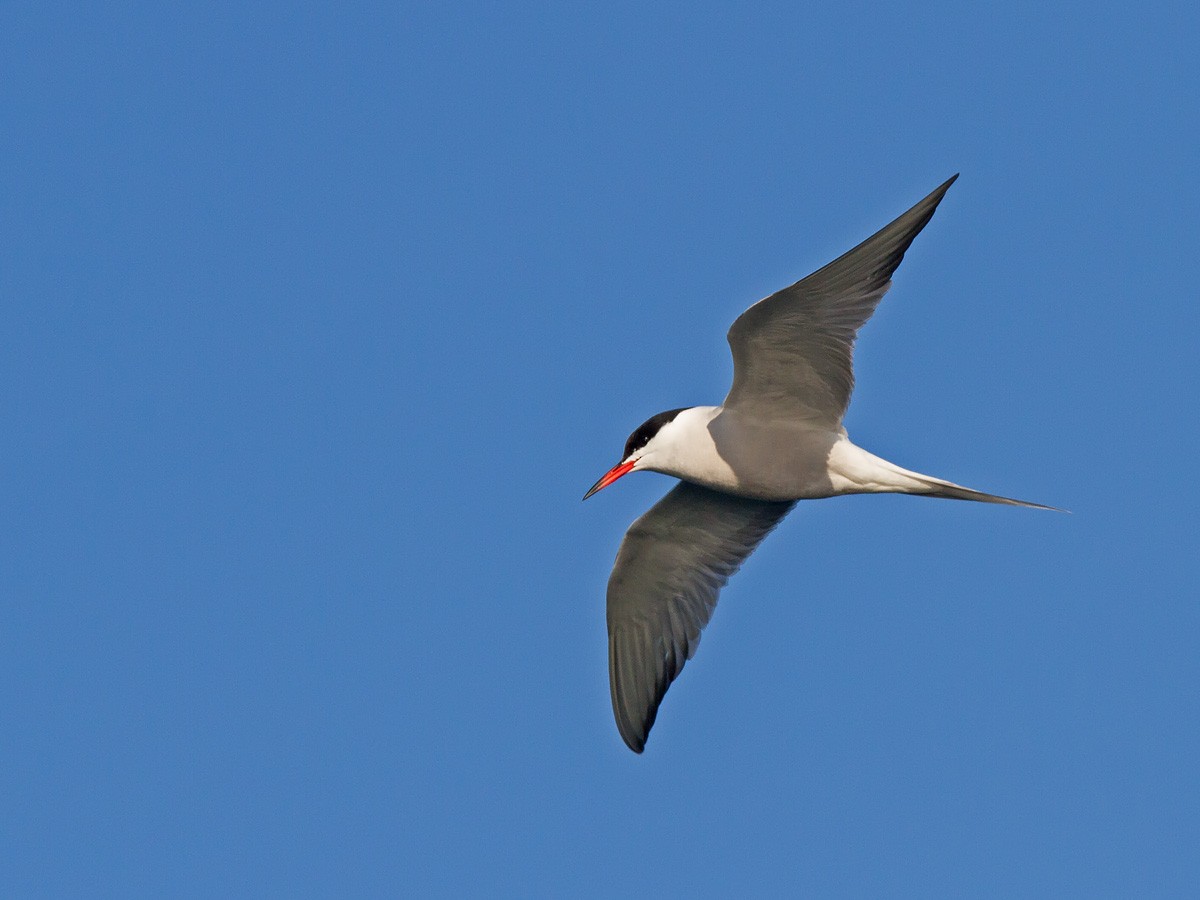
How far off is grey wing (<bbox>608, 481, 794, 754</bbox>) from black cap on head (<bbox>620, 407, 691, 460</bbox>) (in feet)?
3.20

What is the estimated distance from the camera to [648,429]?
10156 mm

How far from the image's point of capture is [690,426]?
10.0 m

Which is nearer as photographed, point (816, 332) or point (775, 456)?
point (816, 332)

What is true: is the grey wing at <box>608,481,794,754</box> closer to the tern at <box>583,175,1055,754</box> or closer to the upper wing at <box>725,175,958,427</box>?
the tern at <box>583,175,1055,754</box>

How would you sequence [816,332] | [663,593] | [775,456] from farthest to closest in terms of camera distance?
[663,593], [775,456], [816,332]

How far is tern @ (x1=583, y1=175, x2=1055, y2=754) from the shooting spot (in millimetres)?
9109

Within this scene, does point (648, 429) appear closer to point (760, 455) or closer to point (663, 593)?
point (760, 455)

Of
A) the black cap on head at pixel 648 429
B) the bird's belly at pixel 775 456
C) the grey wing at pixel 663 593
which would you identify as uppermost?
the black cap on head at pixel 648 429

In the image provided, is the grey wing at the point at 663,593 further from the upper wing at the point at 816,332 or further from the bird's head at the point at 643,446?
the upper wing at the point at 816,332

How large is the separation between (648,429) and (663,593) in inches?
61.9

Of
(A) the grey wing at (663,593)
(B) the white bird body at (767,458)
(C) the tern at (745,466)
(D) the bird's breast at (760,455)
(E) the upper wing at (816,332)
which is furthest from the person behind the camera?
(A) the grey wing at (663,593)

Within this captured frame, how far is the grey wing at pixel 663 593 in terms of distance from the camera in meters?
11.1

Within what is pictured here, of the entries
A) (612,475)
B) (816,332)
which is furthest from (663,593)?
(816,332)

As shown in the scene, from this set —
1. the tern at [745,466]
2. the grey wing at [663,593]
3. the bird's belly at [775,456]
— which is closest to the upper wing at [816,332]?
the tern at [745,466]
